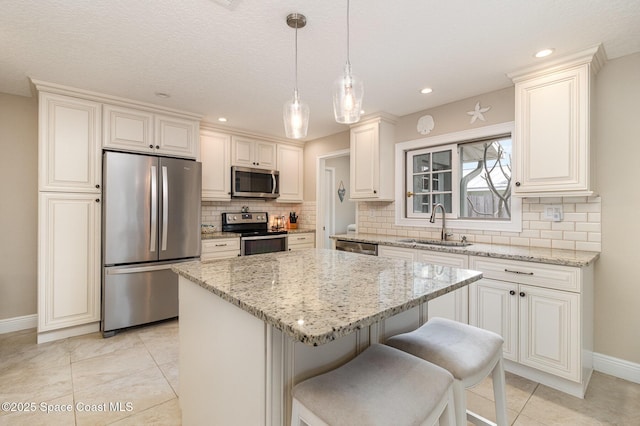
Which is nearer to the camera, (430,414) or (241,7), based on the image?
(430,414)

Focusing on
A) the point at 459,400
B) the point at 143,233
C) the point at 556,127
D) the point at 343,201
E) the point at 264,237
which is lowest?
the point at 459,400

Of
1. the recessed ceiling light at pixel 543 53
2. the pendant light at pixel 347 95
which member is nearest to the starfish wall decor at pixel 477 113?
the recessed ceiling light at pixel 543 53

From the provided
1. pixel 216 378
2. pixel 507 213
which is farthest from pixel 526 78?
pixel 216 378

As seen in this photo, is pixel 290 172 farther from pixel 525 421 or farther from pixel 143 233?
pixel 525 421

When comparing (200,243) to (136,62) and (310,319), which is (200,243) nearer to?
(136,62)

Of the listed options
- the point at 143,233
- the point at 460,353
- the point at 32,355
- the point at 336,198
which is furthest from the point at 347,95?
the point at 336,198

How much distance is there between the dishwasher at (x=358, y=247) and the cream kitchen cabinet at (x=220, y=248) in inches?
52.2

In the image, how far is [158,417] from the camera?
1.80m

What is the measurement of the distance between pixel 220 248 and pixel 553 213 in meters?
3.42

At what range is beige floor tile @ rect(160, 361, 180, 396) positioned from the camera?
212cm

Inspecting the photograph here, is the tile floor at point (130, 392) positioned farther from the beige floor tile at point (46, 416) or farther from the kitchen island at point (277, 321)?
the kitchen island at point (277, 321)

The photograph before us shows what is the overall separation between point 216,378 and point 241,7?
192 centimetres

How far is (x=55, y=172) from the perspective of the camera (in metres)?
2.80

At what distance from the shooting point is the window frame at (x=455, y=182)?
277 centimetres
